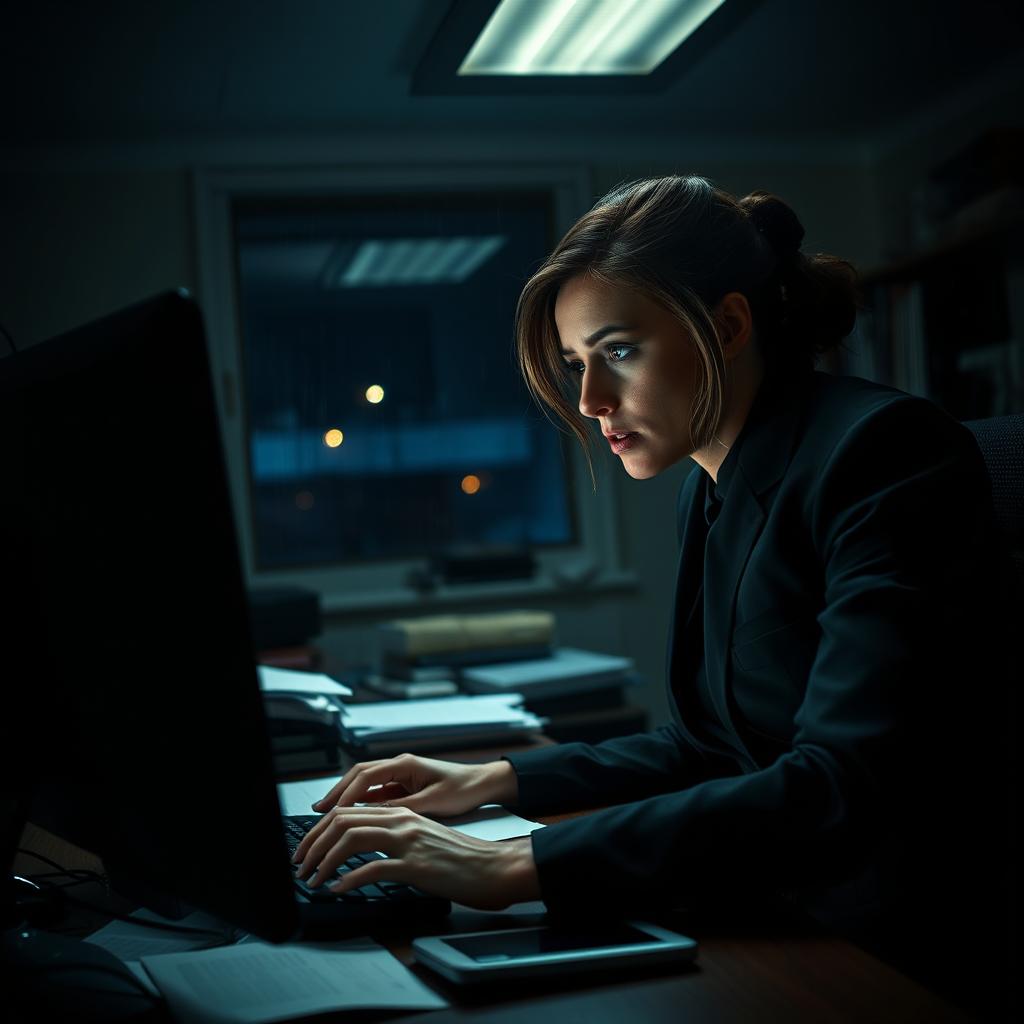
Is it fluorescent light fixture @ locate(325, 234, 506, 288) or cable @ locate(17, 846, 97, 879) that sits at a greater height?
fluorescent light fixture @ locate(325, 234, 506, 288)

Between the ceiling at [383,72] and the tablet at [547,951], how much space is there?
2.27 m

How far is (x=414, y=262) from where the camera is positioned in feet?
11.8

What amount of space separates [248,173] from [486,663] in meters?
1.98

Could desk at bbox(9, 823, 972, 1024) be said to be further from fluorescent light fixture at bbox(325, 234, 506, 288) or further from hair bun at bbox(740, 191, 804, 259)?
fluorescent light fixture at bbox(325, 234, 506, 288)

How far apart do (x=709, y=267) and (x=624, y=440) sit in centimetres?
21

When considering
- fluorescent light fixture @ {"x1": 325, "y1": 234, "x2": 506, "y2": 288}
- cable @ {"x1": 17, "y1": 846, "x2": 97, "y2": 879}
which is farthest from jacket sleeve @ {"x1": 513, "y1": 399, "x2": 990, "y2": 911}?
fluorescent light fixture @ {"x1": 325, "y1": 234, "x2": 506, "y2": 288}

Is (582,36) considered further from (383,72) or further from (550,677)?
(550,677)

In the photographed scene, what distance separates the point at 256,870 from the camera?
570mm

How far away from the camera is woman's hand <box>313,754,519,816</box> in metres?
1.04

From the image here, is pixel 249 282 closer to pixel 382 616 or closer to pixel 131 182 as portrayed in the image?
pixel 131 182

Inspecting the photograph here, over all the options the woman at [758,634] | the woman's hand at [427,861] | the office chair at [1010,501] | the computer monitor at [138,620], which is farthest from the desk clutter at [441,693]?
the office chair at [1010,501]

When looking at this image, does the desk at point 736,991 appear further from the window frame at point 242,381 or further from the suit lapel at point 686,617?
the window frame at point 242,381

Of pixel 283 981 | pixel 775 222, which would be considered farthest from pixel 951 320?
pixel 283 981

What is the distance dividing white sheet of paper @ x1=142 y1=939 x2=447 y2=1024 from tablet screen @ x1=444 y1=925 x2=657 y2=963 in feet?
0.14
